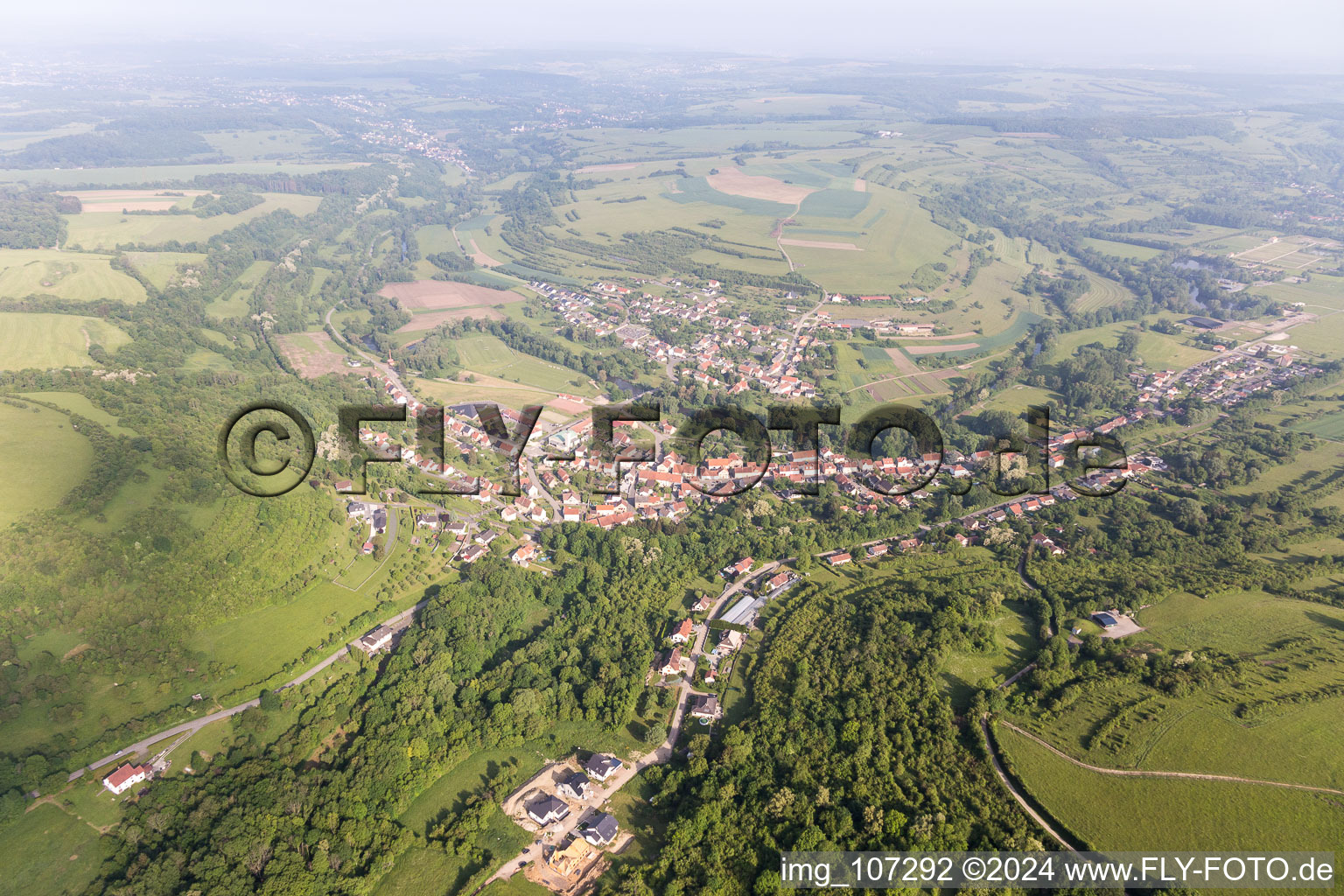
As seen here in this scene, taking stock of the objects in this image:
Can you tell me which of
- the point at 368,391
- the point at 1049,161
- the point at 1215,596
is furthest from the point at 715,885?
the point at 1049,161

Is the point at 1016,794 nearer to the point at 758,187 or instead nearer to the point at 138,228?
the point at 138,228

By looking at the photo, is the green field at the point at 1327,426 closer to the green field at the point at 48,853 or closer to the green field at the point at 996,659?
the green field at the point at 996,659

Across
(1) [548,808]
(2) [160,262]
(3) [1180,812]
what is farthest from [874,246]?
(1) [548,808]

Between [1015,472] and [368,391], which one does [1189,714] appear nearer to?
[1015,472]

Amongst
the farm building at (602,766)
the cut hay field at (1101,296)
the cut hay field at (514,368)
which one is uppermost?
the cut hay field at (1101,296)

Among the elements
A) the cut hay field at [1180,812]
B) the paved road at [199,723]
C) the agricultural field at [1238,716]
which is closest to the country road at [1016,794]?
the cut hay field at [1180,812]

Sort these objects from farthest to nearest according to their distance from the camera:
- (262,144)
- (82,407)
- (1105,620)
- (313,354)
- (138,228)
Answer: (262,144)
(138,228)
(313,354)
(82,407)
(1105,620)

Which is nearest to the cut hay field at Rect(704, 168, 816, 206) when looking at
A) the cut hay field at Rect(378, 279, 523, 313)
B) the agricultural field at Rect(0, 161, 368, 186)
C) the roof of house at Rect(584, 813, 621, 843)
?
the cut hay field at Rect(378, 279, 523, 313)
